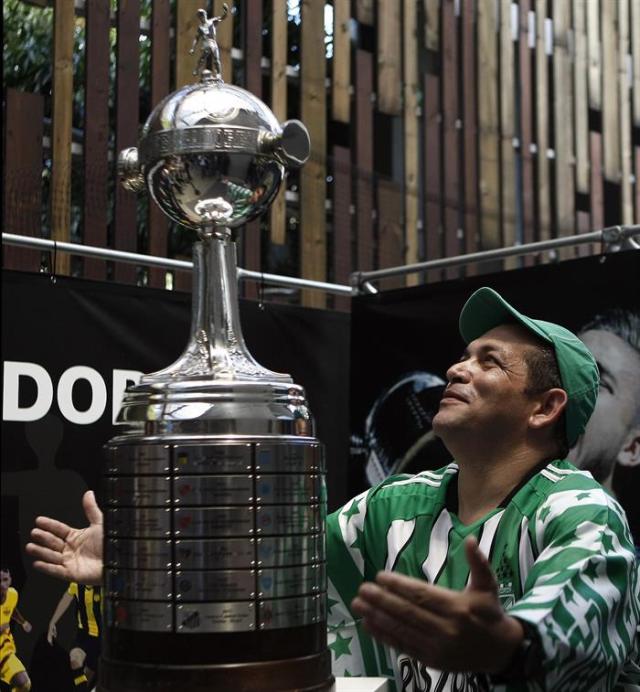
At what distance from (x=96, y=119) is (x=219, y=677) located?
9.22 feet

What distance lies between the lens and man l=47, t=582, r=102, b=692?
321 cm

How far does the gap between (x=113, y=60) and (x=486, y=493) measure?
108 inches

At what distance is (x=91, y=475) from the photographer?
332 centimetres

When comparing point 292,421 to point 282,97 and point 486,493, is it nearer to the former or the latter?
point 486,493

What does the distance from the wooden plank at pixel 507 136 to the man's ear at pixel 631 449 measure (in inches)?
120

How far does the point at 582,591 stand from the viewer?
1.72 meters

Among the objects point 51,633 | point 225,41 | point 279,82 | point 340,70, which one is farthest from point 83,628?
point 340,70

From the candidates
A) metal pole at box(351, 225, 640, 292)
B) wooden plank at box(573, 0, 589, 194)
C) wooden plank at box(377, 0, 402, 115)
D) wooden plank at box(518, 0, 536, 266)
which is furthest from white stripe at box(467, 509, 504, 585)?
wooden plank at box(573, 0, 589, 194)

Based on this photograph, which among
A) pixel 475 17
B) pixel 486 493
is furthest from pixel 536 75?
pixel 486 493

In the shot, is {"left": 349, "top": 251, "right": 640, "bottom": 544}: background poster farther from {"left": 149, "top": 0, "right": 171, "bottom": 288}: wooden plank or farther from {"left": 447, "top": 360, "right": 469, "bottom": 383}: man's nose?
{"left": 447, "top": 360, "right": 469, "bottom": 383}: man's nose

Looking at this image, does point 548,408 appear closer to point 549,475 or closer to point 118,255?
point 549,475

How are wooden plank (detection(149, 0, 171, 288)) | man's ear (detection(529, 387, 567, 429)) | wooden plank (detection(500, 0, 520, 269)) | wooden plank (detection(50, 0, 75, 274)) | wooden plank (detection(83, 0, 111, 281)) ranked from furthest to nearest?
wooden plank (detection(500, 0, 520, 269)) < wooden plank (detection(149, 0, 171, 288)) < wooden plank (detection(83, 0, 111, 281)) < wooden plank (detection(50, 0, 75, 274)) < man's ear (detection(529, 387, 567, 429))

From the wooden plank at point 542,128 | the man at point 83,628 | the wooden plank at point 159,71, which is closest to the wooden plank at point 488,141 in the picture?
the wooden plank at point 542,128

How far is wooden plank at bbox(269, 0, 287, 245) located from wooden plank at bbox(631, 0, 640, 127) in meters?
3.70
